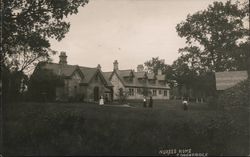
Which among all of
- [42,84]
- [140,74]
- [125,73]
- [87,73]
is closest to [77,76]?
[87,73]

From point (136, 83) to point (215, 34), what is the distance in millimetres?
22250

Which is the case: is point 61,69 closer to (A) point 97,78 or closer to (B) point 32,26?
(A) point 97,78

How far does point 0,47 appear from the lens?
12250 mm

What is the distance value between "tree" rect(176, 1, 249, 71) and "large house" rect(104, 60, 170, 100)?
42.0 feet

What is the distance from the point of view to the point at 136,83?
5691 cm

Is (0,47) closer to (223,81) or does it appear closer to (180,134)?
(180,134)

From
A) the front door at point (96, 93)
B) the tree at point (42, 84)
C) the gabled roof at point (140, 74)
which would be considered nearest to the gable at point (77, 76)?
the front door at point (96, 93)

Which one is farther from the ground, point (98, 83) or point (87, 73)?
point (87, 73)

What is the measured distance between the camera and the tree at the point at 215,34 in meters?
34.7

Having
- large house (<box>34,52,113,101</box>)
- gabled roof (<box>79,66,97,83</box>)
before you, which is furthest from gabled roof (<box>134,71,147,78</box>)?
gabled roof (<box>79,66,97,83</box>)

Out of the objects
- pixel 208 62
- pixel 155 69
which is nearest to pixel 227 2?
pixel 208 62

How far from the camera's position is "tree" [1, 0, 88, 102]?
12.8 metres

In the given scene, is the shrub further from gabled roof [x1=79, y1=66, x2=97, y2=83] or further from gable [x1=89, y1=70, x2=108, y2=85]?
gable [x1=89, y1=70, x2=108, y2=85]

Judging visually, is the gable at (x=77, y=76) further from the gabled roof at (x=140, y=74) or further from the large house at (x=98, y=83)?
the gabled roof at (x=140, y=74)
